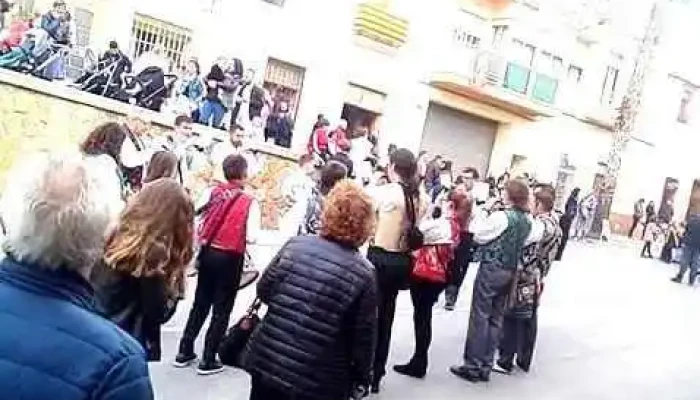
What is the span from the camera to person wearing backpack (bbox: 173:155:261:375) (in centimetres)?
648

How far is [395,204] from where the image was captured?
664 cm

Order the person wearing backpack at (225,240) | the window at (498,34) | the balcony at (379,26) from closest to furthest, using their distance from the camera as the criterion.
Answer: the person wearing backpack at (225,240) → the balcony at (379,26) → the window at (498,34)

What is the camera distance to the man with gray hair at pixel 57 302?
81.4 inches

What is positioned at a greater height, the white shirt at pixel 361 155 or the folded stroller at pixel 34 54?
the folded stroller at pixel 34 54

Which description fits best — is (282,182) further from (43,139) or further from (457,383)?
(457,383)

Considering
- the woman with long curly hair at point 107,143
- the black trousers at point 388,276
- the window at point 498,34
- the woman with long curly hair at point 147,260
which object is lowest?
the black trousers at point 388,276

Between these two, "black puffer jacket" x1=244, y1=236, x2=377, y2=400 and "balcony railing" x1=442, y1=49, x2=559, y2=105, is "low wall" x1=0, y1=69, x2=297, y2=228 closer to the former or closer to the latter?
"black puffer jacket" x1=244, y1=236, x2=377, y2=400

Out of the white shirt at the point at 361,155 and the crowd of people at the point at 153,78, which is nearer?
the crowd of people at the point at 153,78

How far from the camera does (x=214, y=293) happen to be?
6676 mm

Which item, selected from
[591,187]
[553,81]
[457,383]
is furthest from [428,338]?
[591,187]

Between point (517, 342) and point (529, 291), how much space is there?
2.62 ft

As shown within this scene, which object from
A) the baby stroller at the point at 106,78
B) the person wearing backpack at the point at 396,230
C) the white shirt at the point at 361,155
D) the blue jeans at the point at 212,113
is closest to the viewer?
the person wearing backpack at the point at 396,230

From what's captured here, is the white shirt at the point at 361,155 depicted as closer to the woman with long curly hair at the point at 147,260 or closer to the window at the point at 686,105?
the woman with long curly hair at the point at 147,260

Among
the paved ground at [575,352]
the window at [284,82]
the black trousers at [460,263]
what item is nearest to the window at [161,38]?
the window at [284,82]
